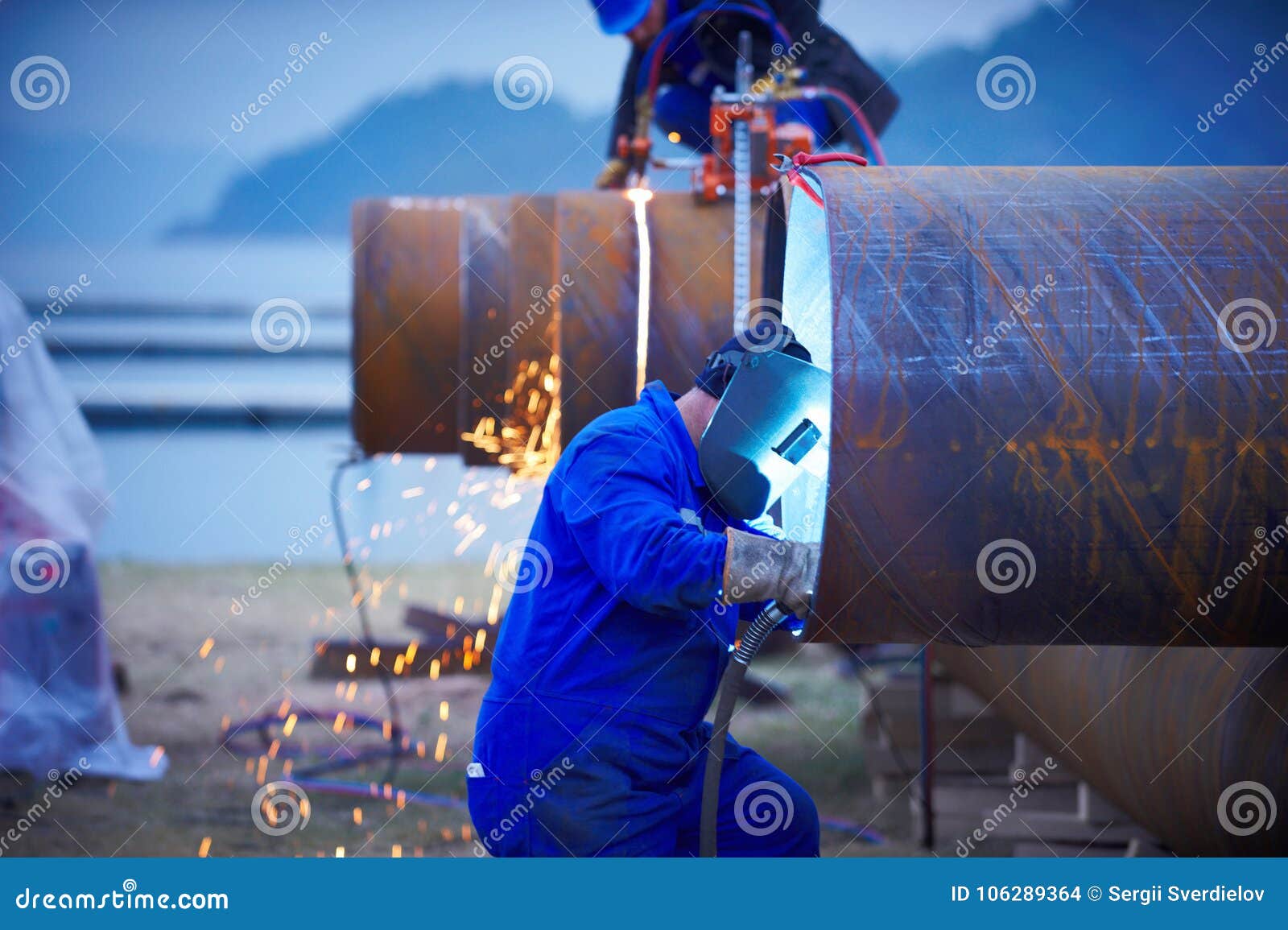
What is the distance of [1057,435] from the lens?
77.4 inches

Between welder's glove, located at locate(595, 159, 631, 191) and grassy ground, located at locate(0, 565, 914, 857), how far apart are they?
2164 mm

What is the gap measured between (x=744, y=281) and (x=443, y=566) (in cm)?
583

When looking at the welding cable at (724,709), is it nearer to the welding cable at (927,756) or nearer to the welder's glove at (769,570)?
the welder's glove at (769,570)

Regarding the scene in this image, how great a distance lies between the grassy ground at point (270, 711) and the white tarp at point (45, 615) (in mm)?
132

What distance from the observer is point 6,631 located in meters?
4.07

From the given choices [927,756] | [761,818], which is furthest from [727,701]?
[927,756]

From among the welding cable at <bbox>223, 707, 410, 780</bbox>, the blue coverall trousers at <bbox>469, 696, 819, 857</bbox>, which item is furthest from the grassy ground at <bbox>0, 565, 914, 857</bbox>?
the blue coverall trousers at <bbox>469, 696, 819, 857</bbox>

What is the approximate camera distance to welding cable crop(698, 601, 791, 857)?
2.17 metres

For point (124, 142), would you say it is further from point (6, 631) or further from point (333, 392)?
point (6, 631)

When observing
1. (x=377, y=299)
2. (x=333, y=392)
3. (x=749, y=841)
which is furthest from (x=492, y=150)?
(x=749, y=841)

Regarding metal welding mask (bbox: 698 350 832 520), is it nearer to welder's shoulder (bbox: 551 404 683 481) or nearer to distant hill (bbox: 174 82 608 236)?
welder's shoulder (bbox: 551 404 683 481)

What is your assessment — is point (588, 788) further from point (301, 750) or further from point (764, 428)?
A: point (301, 750)

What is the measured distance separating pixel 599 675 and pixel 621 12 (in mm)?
2531

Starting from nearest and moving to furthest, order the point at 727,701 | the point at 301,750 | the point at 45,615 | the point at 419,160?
the point at 727,701 < the point at 45,615 < the point at 301,750 < the point at 419,160
